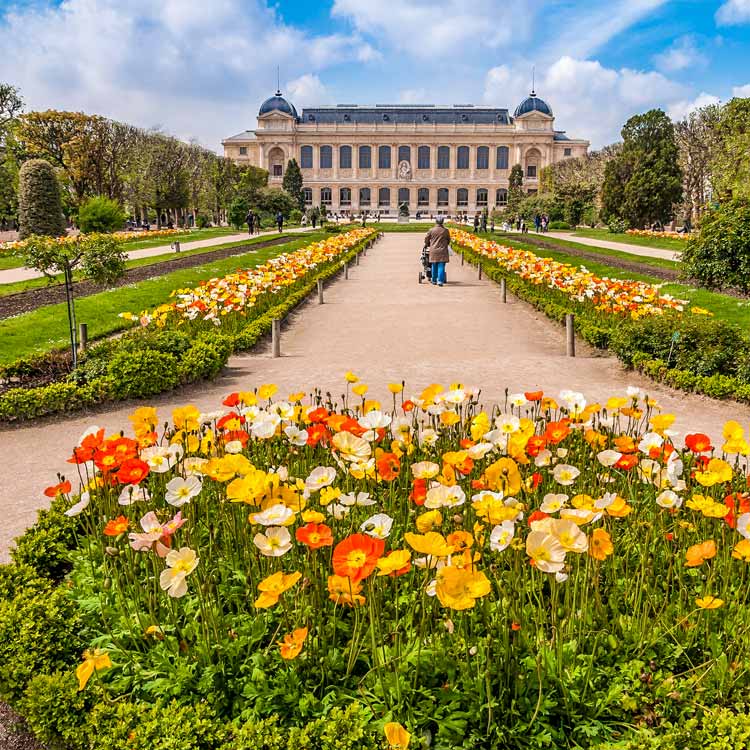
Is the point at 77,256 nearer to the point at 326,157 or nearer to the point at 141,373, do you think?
the point at 141,373

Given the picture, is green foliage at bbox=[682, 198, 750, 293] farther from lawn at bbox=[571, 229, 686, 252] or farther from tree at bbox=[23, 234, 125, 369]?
lawn at bbox=[571, 229, 686, 252]

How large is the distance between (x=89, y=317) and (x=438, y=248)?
7.40 m

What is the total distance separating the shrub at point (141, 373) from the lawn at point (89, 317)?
198cm

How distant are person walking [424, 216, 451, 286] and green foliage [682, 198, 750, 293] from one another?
5893 millimetres

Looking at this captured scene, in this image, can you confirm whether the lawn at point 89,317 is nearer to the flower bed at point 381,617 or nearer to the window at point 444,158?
the flower bed at point 381,617

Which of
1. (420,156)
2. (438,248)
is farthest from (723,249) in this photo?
(420,156)

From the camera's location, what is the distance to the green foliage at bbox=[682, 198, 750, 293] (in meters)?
8.96

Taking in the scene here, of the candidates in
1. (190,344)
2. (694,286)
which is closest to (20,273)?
(190,344)

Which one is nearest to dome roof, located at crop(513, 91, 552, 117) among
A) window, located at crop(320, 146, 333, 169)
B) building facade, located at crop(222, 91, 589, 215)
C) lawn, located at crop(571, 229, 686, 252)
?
building facade, located at crop(222, 91, 589, 215)

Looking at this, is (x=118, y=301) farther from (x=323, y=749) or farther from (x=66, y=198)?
(x=66, y=198)

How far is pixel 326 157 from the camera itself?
92.2 m

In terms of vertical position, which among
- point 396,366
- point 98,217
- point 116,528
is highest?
point 98,217

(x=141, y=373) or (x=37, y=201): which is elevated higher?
(x=37, y=201)

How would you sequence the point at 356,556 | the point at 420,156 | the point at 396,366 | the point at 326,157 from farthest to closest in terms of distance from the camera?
the point at 326,157, the point at 420,156, the point at 396,366, the point at 356,556
